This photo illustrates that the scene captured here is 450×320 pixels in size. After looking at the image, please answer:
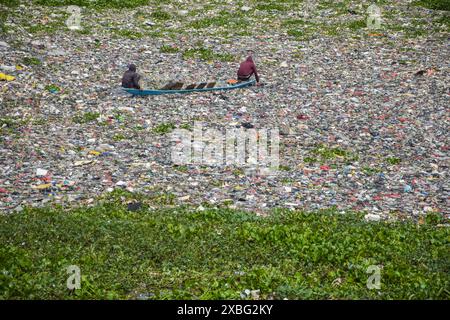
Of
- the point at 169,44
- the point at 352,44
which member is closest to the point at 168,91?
the point at 169,44

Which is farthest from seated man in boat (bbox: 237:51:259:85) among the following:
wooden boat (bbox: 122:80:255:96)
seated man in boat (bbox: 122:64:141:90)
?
seated man in boat (bbox: 122:64:141:90)

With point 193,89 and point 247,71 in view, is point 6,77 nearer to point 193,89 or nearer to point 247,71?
point 193,89

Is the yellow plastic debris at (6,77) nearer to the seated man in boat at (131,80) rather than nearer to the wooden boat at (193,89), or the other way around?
the seated man in boat at (131,80)

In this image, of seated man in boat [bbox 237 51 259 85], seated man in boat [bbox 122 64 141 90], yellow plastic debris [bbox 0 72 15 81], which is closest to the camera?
seated man in boat [bbox 122 64 141 90]

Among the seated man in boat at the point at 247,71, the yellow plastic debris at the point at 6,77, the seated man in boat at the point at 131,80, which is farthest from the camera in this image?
the seated man in boat at the point at 247,71

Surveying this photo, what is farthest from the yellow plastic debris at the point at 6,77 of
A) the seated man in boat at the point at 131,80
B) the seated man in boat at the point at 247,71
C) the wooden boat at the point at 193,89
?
the seated man in boat at the point at 247,71

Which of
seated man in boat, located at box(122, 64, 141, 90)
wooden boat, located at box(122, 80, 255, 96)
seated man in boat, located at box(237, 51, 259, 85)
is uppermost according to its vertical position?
seated man in boat, located at box(237, 51, 259, 85)

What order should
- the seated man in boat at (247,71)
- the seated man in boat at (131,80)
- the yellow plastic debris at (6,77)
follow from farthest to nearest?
the seated man in boat at (247,71), the yellow plastic debris at (6,77), the seated man in boat at (131,80)

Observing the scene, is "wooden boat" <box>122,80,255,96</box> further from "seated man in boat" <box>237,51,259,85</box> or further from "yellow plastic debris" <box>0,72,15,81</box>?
"yellow plastic debris" <box>0,72,15,81</box>

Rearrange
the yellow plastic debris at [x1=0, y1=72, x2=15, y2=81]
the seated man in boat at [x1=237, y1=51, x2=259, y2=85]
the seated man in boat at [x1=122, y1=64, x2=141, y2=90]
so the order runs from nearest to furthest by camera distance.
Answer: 1. the seated man in boat at [x1=122, y1=64, x2=141, y2=90]
2. the yellow plastic debris at [x1=0, y1=72, x2=15, y2=81]
3. the seated man in boat at [x1=237, y1=51, x2=259, y2=85]

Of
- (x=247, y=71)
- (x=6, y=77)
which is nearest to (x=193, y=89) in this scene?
(x=247, y=71)

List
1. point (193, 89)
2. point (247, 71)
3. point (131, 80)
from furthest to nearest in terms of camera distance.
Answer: point (247, 71) < point (193, 89) < point (131, 80)

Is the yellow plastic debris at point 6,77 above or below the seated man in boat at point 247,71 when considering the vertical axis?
below
